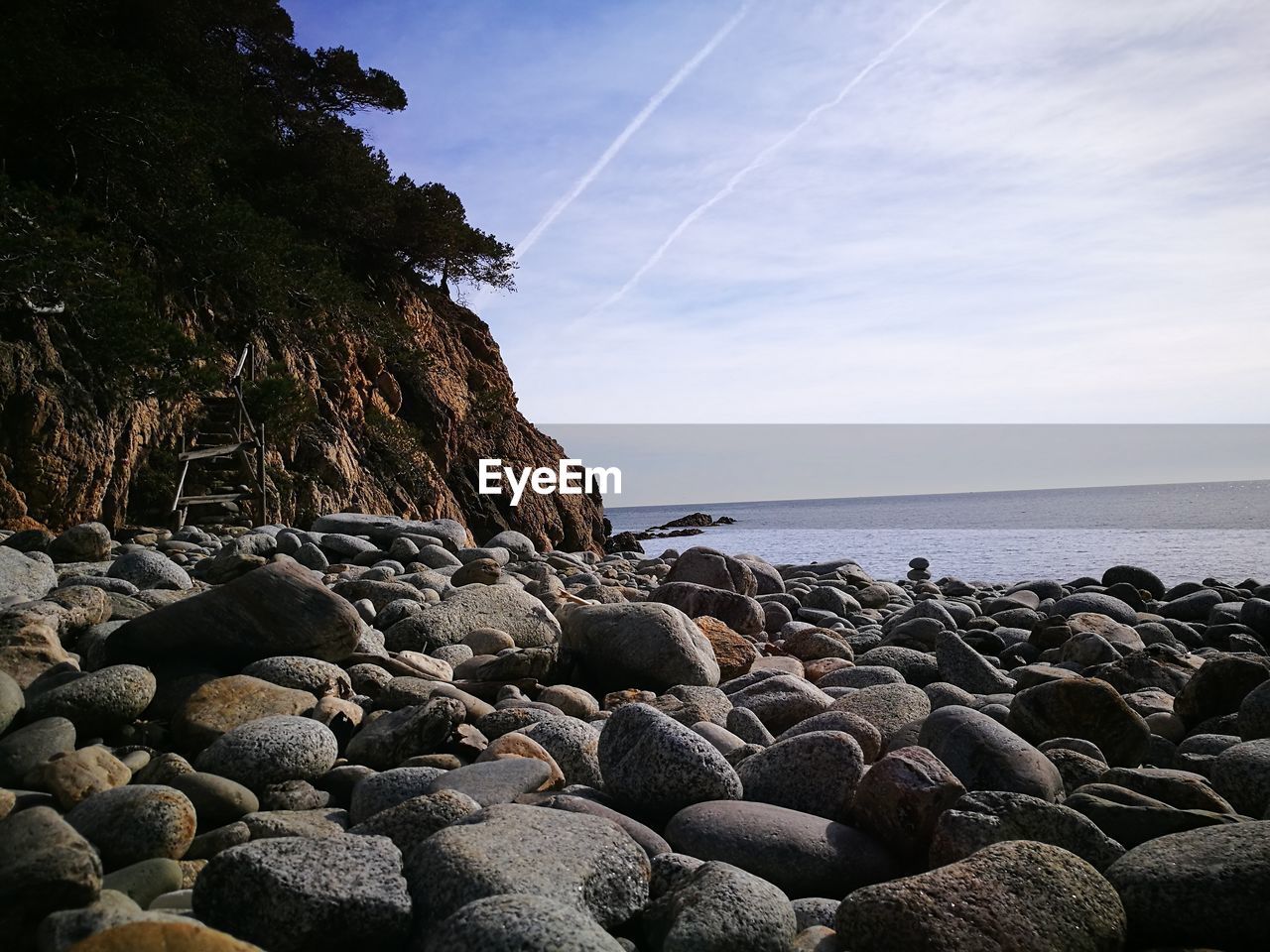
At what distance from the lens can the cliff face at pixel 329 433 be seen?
10.4m

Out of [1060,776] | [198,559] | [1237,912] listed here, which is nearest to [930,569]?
[198,559]

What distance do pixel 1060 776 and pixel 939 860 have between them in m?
1.08

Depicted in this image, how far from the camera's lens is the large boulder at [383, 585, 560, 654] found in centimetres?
548

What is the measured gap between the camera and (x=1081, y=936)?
2.12 metres

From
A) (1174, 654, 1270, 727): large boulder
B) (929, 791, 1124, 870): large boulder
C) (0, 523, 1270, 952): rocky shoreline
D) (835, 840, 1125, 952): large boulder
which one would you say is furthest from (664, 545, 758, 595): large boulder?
(835, 840, 1125, 952): large boulder

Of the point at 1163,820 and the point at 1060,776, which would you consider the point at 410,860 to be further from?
the point at 1060,776

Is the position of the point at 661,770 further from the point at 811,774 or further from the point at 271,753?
the point at 271,753

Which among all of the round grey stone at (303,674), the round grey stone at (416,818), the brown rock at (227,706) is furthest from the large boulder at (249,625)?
the round grey stone at (416,818)

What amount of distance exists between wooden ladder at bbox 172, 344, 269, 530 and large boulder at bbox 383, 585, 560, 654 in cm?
931

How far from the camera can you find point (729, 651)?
5.90 m

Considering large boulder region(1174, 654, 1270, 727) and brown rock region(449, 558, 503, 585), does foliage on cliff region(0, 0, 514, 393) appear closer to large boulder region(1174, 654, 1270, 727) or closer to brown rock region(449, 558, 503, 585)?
brown rock region(449, 558, 503, 585)

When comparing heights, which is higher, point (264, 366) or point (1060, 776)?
point (264, 366)

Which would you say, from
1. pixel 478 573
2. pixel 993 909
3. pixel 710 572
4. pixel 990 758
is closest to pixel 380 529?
pixel 478 573

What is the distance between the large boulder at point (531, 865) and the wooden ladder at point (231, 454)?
500 inches
